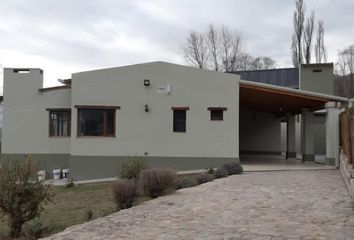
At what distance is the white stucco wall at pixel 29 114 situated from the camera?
18.2 m

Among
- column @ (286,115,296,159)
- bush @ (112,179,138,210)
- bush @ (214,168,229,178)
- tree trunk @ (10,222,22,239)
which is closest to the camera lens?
tree trunk @ (10,222,22,239)

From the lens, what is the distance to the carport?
16.1 metres

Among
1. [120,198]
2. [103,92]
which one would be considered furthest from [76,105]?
[120,198]

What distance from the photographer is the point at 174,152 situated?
16.5 metres

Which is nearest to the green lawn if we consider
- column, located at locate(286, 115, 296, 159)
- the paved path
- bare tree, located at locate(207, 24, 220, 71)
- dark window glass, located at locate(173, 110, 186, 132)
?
the paved path

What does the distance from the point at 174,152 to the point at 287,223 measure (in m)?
9.90

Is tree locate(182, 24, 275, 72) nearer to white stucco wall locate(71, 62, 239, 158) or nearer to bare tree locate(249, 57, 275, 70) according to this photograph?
bare tree locate(249, 57, 275, 70)

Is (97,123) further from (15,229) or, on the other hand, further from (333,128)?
(15,229)

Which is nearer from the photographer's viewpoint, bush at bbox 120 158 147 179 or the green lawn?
the green lawn

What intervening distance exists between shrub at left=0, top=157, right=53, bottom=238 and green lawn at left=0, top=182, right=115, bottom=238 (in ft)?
1.52

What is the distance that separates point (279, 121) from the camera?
2384cm

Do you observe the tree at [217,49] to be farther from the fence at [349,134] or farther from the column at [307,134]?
the fence at [349,134]

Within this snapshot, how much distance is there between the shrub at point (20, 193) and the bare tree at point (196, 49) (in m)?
35.9

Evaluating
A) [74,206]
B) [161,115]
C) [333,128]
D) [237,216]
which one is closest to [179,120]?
[161,115]
